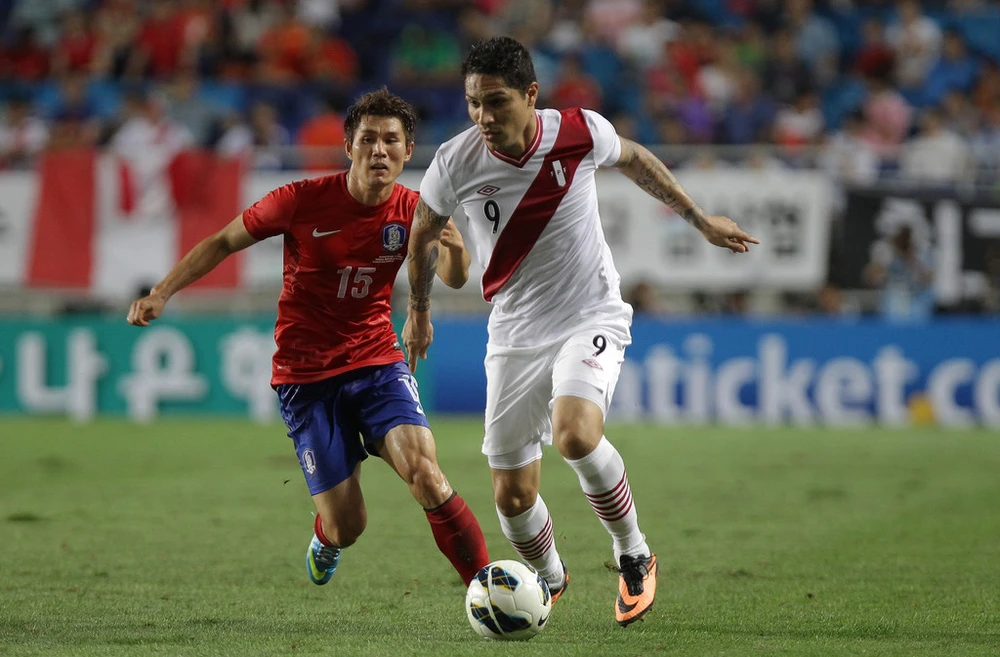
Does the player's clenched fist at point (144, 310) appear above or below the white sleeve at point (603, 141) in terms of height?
below

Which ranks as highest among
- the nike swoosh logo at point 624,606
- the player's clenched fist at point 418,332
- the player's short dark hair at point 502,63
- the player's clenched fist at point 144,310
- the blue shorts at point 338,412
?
the player's short dark hair at point 502,63

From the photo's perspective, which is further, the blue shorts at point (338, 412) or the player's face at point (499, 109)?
the blue shorts at point (338, 412)

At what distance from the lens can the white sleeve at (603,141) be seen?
6000mm

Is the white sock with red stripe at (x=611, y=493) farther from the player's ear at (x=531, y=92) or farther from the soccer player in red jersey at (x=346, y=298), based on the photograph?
the player's ear at (x=531, y=92)

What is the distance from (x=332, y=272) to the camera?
6.31 meters

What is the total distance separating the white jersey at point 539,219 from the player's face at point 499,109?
0.10 metres

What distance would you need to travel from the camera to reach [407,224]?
251 inches

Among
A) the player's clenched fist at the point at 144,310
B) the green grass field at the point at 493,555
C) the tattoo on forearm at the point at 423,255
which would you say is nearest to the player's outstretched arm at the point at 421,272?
the tattoo on forearm at the point at 423,255

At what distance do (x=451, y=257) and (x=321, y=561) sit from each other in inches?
61.2

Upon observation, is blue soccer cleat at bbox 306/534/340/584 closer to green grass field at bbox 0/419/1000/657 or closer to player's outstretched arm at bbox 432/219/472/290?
green grass field at bbox 0/419/1000/657

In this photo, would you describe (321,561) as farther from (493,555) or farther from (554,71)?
(554,71)

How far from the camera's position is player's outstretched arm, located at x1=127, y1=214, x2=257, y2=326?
229 inches

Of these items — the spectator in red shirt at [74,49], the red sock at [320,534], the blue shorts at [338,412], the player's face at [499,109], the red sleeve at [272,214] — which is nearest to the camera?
the player's face at [499,109]

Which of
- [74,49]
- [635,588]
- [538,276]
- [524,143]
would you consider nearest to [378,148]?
[524,143]
